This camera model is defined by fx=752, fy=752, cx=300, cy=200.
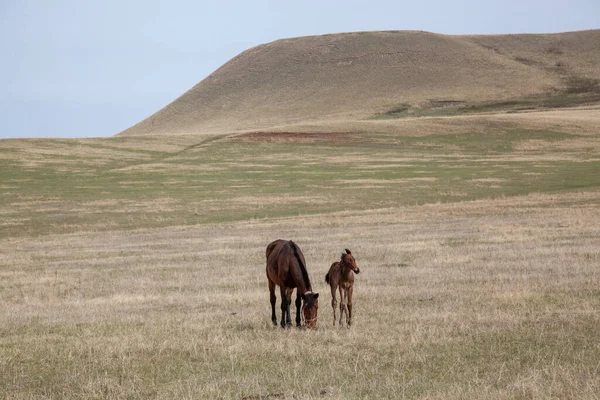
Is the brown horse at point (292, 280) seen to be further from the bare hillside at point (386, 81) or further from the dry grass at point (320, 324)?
the bare hillside at point (386, 81)

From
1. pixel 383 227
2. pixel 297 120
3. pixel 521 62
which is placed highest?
pixel 521 62

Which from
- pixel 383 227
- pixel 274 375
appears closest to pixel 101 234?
pixel 383 227

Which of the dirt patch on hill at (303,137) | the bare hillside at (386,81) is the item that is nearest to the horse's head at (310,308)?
the dirt patch on hill at (303,137)

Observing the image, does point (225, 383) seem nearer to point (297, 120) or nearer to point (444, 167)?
point (444, 167)

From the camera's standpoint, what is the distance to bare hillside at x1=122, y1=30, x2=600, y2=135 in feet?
495

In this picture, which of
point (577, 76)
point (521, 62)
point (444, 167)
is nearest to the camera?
point (444, 167)

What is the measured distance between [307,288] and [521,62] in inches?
6887

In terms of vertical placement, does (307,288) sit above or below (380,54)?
below

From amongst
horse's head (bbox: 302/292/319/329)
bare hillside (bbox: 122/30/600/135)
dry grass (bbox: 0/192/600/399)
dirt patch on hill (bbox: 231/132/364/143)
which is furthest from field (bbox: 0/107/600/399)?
bare hillside (bbox: 122/30/600/135)

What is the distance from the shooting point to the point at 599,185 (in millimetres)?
52594

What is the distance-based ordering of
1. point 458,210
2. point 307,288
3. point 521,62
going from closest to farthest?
point 307,288, point 458,210, point 521,62

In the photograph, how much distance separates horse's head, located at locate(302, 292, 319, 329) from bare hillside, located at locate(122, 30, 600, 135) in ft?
Result: 413

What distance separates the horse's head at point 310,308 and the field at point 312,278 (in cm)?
37

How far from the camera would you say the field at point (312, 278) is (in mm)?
10047
